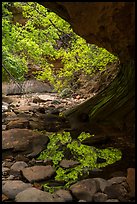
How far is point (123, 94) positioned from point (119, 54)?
1.04m

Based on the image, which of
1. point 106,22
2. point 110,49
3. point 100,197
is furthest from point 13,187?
point 110,49

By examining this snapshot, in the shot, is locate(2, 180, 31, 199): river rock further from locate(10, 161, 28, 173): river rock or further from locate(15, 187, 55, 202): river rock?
locate(10, 161, 28, 173): river rock

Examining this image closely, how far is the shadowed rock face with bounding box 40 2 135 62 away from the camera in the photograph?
5.74 metres

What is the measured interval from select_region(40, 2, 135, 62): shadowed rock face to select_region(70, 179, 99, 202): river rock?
11.2 ft

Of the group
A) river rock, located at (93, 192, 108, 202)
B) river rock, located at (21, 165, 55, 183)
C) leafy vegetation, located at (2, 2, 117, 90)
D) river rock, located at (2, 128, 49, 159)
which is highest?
leafy vegetation, located at (2, 2, 117, 90)

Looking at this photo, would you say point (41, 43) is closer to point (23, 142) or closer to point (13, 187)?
point (23, 142)

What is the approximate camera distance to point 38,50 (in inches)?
429

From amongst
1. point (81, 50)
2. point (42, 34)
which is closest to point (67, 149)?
point (42, 34)

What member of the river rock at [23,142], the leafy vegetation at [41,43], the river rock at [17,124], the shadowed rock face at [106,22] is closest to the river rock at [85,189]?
the river rock at [23,142]

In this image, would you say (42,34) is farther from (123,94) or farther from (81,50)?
(123,94)

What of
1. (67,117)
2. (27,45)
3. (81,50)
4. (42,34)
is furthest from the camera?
(81,50)

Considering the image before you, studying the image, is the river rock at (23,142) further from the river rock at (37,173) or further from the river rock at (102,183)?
the river rock at (102,183)

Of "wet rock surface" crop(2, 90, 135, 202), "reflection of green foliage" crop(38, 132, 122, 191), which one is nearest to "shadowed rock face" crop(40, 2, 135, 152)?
"reflection of green foliage" crop(38, 132, 122, 191)

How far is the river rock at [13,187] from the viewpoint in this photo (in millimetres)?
3442
